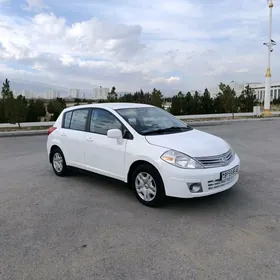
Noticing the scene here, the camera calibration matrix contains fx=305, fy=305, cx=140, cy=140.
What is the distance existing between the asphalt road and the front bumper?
32 cm

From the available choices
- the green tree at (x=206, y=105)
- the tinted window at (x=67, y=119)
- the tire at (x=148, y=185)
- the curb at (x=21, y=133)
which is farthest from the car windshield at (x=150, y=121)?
the green tree at (x=206, y=105)

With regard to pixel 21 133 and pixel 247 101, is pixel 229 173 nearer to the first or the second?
pixel 21 133

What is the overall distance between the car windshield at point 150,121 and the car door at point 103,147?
24 centimetres

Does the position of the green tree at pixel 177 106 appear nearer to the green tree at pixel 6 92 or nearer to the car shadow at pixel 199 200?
the green tree at pixel 6 92

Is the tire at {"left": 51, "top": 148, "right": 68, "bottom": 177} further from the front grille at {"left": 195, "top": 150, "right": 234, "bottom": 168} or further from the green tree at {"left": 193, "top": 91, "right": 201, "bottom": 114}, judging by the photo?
the green tree at {"left": 193, "top": 91, "right": 201, "bottom": 114}

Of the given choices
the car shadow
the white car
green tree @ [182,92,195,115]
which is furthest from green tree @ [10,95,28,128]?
green tree @ [182,92,195,115]

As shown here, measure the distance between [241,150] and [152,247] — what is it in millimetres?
6786

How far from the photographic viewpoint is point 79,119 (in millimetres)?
6059

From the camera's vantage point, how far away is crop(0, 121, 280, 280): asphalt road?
298 centimetres

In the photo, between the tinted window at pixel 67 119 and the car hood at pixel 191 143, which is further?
the tinted window at pixel 67 119

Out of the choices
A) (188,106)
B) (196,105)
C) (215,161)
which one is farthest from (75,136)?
(196,105)

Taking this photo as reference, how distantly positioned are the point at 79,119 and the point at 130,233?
9.77 feet

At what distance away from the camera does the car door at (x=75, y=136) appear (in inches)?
227

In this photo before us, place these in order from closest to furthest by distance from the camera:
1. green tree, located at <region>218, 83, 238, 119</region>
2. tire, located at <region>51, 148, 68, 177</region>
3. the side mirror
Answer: the side mirror, tire, located at <region>51, 148, 68, 177</region>, green tree, located at <region>218, 83, 238, 119</region>
